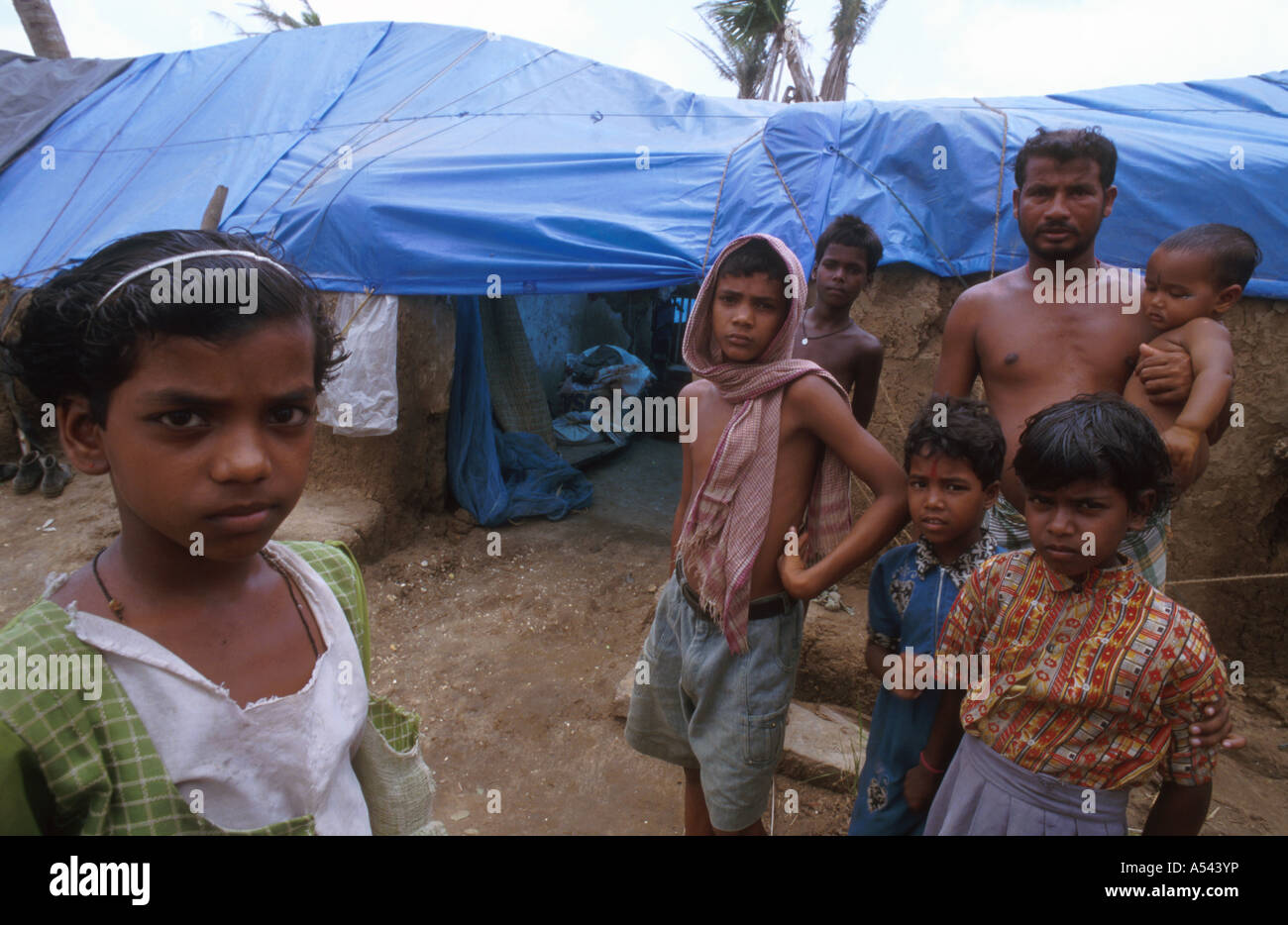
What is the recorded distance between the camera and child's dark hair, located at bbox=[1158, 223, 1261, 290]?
177 cm

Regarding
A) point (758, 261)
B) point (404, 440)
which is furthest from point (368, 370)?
point (758, 261)

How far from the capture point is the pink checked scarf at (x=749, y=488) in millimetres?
1795

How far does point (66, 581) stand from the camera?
0.88 m

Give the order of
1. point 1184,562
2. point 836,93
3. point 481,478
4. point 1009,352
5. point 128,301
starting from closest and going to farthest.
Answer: point 128,301
point 1009,352
point 1184,562
point 481,478
point 836,93

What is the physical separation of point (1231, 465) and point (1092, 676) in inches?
124

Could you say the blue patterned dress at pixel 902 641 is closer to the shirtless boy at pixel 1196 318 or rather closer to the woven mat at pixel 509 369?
the shirtless boy at pixel 1196 318

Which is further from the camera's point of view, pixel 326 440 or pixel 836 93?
pixel 836 93

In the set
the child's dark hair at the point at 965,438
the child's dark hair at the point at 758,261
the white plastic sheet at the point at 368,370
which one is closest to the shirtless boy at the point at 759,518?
the child's dark hair at the point at 758,261

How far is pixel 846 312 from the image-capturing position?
3.36 metres

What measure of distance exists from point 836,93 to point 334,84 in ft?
31.3

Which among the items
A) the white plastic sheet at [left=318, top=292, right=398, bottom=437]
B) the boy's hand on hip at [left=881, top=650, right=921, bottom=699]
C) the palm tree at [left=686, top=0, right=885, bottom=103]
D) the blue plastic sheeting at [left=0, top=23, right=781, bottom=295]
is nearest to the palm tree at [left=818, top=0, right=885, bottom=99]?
the palm tree at [left=686, top=0, right=885, bottom=103]

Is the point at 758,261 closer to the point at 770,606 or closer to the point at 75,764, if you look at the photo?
the point at 770,606

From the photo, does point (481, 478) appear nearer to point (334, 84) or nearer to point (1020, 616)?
point (334, 84)

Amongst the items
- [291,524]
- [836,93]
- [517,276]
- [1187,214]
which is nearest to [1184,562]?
[1187,214]
